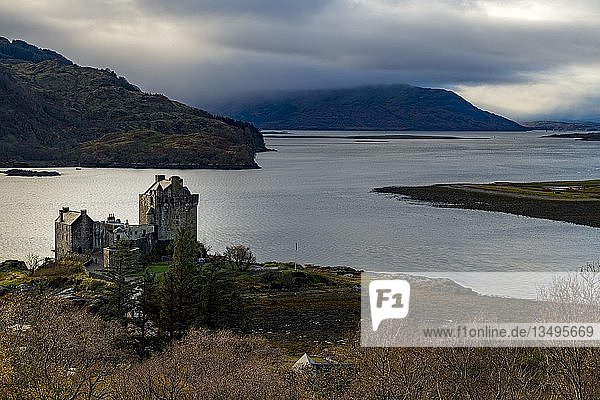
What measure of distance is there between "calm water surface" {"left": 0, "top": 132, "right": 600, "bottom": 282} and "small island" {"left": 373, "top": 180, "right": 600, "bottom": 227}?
173 inches

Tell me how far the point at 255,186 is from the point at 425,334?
108 meters

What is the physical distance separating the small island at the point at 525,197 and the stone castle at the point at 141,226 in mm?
46004

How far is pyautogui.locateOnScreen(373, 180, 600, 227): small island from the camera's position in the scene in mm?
90375

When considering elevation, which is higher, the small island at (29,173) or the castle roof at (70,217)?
the small island at (29,173)

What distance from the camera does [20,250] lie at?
226ft

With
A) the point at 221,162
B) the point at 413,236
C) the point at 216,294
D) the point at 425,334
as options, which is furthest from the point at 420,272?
the point at 221,162

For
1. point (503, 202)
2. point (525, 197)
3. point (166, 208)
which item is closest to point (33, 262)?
point (166, 208)

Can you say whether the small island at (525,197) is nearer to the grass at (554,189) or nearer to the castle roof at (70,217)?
the grass at (554,189)

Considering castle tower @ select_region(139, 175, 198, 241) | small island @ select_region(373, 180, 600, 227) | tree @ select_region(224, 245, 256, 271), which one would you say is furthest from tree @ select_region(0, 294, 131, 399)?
small island @ select_region(373, 180, 600, 227)

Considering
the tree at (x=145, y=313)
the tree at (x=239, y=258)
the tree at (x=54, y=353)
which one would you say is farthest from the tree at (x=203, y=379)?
the tree at (x=239, y=258)

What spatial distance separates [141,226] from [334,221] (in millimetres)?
30794

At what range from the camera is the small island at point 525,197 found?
297 feet

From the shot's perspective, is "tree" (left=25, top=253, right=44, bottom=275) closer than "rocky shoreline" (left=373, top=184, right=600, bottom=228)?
Yes

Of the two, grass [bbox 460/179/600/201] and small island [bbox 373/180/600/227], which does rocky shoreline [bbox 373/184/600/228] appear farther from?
grass [bbox 460/179/600/201]
